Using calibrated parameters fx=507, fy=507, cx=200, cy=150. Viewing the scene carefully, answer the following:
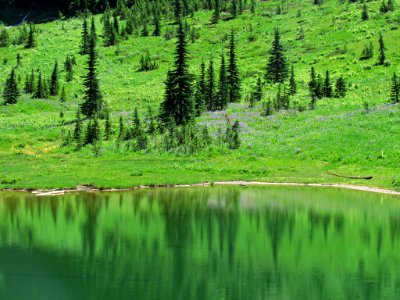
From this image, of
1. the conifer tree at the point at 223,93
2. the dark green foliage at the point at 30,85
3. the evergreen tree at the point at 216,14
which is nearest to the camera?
the conifer tree at the point at 223,93

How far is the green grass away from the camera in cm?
5328

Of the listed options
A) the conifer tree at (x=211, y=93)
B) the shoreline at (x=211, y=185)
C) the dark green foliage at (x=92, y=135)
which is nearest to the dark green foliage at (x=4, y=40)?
the conifer tree at (x=211, y=93)

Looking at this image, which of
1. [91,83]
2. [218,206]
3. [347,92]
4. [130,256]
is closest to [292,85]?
[347,92]

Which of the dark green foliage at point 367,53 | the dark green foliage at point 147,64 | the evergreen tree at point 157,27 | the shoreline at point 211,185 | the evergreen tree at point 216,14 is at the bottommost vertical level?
the shoreline at point 211,185

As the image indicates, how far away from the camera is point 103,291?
72.3ft

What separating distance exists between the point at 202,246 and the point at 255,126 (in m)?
45.1

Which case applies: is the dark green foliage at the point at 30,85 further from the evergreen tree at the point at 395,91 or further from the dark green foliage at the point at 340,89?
the evergreen tree at the point at 395,91

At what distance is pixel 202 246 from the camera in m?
29.2

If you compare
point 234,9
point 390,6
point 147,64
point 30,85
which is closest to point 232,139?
point 30,85

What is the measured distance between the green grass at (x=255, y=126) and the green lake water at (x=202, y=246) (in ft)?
28.8

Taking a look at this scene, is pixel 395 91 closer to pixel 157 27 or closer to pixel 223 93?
pixel 223 93

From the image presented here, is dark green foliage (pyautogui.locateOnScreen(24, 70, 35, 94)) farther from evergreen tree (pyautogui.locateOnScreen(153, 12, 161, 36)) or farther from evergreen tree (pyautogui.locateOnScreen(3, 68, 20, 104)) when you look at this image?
evergreen tree (pyautogui.locateOnScreen(153, 12, 161, 36))

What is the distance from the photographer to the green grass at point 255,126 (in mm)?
53281

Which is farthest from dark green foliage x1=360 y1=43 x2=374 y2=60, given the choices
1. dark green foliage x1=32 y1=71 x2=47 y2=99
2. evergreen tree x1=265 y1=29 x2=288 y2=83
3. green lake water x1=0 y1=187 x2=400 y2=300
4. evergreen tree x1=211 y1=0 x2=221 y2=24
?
evergreen tree x1=211 y1=0 x2=221 y2=24
